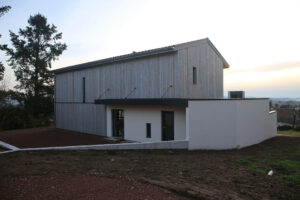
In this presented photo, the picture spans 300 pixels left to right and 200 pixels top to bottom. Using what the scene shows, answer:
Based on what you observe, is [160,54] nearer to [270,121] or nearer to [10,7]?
[10,7]

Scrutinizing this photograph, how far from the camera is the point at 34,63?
24891 millimetres

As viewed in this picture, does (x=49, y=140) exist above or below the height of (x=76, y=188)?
below

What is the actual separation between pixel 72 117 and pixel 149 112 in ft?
27.0

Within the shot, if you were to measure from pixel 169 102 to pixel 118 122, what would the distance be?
5.07 meters

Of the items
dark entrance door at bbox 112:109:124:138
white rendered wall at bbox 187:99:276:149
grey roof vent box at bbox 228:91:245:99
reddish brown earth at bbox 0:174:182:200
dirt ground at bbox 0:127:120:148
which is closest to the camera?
reddish brown earth at bbox 0:174:182:200

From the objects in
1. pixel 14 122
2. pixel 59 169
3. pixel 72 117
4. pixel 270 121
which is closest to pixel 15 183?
pixel 59 169

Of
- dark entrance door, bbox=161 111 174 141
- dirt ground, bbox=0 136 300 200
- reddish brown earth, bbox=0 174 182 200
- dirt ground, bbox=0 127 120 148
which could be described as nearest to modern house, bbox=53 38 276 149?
dark entrance door, bbox=161 111 174 141

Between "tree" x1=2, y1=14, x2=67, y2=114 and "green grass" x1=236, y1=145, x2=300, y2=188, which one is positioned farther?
"tree" x1=2, y1=14, x2=67, y2=114

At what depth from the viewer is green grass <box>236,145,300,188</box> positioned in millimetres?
5691

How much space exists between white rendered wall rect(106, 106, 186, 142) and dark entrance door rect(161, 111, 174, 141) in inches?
8.6

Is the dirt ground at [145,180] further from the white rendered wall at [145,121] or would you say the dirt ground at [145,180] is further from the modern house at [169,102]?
the white rendered wall at [145,121]

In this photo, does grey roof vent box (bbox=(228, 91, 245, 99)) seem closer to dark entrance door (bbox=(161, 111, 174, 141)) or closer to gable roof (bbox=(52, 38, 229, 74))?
gable roof (bbox=(52, 38, 229, 74))

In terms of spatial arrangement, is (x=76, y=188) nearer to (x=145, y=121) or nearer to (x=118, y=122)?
(x=145, y=121)

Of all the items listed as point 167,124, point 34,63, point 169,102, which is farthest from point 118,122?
point 34,63
